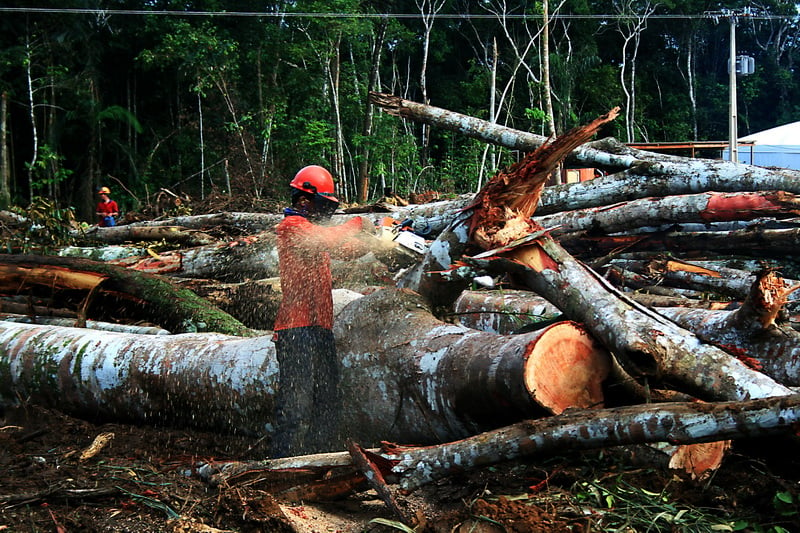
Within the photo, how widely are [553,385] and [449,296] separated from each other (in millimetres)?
1205

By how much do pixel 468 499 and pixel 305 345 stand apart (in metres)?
1.48

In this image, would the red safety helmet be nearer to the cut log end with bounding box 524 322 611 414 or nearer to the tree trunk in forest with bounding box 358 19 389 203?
the cut log end with bounding box 524 322 611 414

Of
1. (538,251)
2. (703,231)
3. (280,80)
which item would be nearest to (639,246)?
(703,231)

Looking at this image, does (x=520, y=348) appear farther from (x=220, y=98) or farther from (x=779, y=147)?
(x=779, y=147)

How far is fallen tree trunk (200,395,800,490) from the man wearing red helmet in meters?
0.69

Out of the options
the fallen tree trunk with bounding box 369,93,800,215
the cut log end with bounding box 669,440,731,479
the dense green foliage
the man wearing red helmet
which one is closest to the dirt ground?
the cut log end with bounding box 669,440,731,479

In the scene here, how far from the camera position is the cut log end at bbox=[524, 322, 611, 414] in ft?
10.8

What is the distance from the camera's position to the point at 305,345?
14.1ft

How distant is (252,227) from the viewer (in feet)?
32.3

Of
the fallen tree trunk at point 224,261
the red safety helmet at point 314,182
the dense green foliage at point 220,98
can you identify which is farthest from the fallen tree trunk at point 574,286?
the dense green foliage at point 220,98

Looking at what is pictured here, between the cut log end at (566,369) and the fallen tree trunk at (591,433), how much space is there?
188mm

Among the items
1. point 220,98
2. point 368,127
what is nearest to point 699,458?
point 368,127

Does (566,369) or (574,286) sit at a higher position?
(574,286)

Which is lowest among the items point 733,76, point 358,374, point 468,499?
point 468,499
